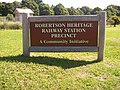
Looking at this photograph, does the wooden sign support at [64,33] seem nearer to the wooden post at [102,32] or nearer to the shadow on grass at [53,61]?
the wooden post at [102,32]

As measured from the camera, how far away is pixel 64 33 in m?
7.96

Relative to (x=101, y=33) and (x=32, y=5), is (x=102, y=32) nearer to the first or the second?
(x=101, y=33)

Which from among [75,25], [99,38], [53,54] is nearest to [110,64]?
[99,38]

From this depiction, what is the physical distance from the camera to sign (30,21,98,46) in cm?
787

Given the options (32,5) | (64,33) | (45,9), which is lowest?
(64,33)

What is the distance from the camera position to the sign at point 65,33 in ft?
25.8

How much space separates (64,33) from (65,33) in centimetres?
3

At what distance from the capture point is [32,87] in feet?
18.9

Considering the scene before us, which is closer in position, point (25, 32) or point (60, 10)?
point (25, 32)

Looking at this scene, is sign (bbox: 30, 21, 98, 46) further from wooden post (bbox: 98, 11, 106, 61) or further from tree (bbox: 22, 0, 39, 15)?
tree (bbox: 22, 0, 39, 15)

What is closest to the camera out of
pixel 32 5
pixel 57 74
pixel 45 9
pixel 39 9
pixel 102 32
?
pixel 57 74

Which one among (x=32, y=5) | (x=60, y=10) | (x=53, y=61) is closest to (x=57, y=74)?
(x=53, y=61)

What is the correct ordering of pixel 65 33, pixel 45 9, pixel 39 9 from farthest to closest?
pixel 39 9, pixel 45 9, pixel 65 33

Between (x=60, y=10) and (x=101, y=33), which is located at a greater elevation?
(x=60, y=10)
